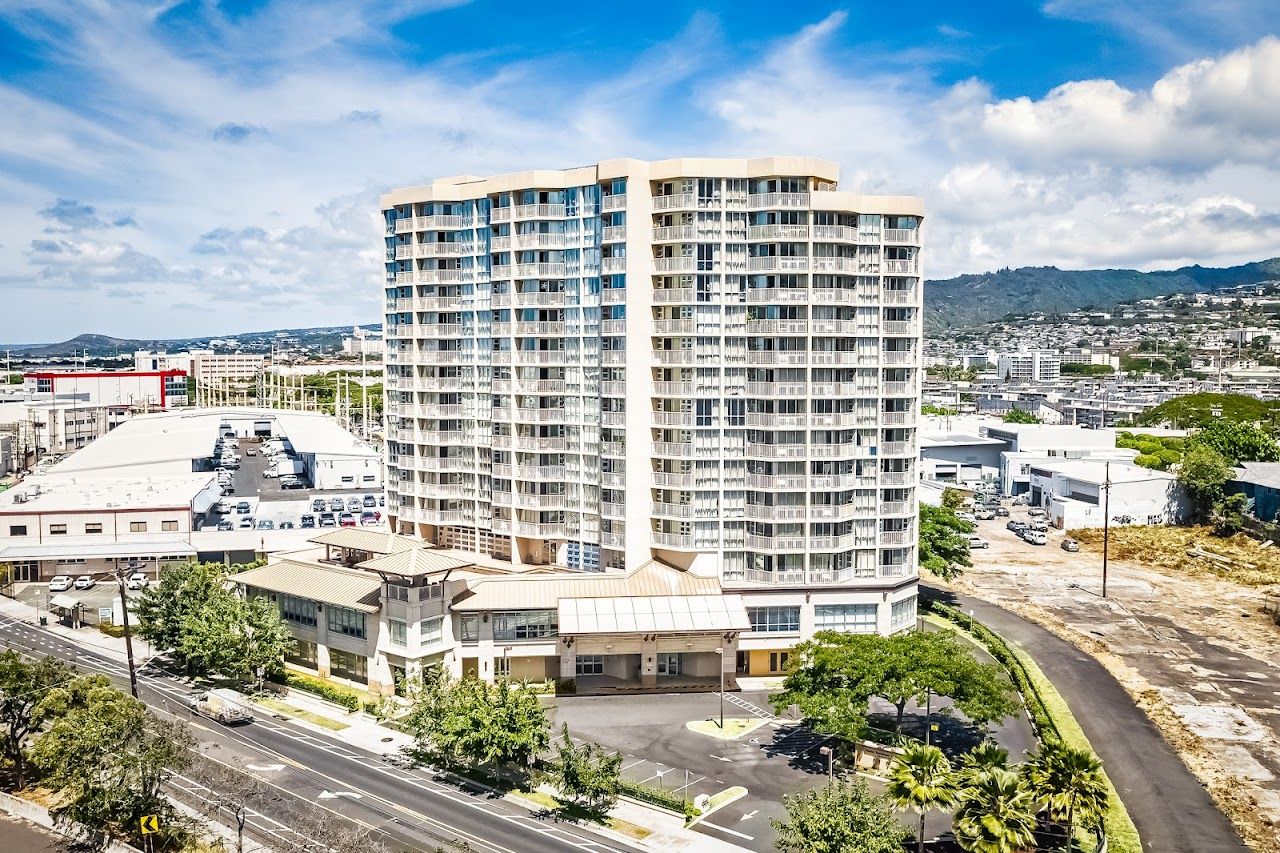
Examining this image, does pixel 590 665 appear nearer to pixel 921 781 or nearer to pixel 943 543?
pixel 921 781

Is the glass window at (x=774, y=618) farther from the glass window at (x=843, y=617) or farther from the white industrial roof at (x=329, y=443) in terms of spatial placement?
the white industrial roof at (x=329, y=443)

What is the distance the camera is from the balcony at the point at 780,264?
275 feet

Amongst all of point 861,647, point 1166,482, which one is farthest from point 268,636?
point 1166,482

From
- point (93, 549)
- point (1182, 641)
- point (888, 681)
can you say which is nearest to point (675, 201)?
point (888, 681)

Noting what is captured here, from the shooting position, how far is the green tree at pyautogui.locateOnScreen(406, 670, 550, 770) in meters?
61.5

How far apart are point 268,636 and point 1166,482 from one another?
439 ft

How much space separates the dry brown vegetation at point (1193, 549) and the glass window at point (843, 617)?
65.2 metres

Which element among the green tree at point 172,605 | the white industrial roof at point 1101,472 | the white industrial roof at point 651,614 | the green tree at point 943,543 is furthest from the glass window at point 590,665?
the white industrial roof at point 1101,472

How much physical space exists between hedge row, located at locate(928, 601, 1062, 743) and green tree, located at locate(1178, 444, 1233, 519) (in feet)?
223

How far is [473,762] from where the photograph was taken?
214 feet

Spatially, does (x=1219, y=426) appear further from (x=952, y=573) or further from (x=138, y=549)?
(x=138, y=549)

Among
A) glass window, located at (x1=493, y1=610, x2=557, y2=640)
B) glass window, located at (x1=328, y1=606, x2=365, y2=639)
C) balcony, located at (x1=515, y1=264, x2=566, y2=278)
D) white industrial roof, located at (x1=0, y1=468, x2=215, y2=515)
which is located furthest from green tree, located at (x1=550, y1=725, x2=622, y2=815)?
white industrial roof, located at (x1=0, y1=468, x2=215, y2=515)

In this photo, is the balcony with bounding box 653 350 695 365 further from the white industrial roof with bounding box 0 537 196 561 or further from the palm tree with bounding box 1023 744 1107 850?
the white industrial roof with bounding box 0 537 196 561

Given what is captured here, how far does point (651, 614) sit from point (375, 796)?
26.9m
